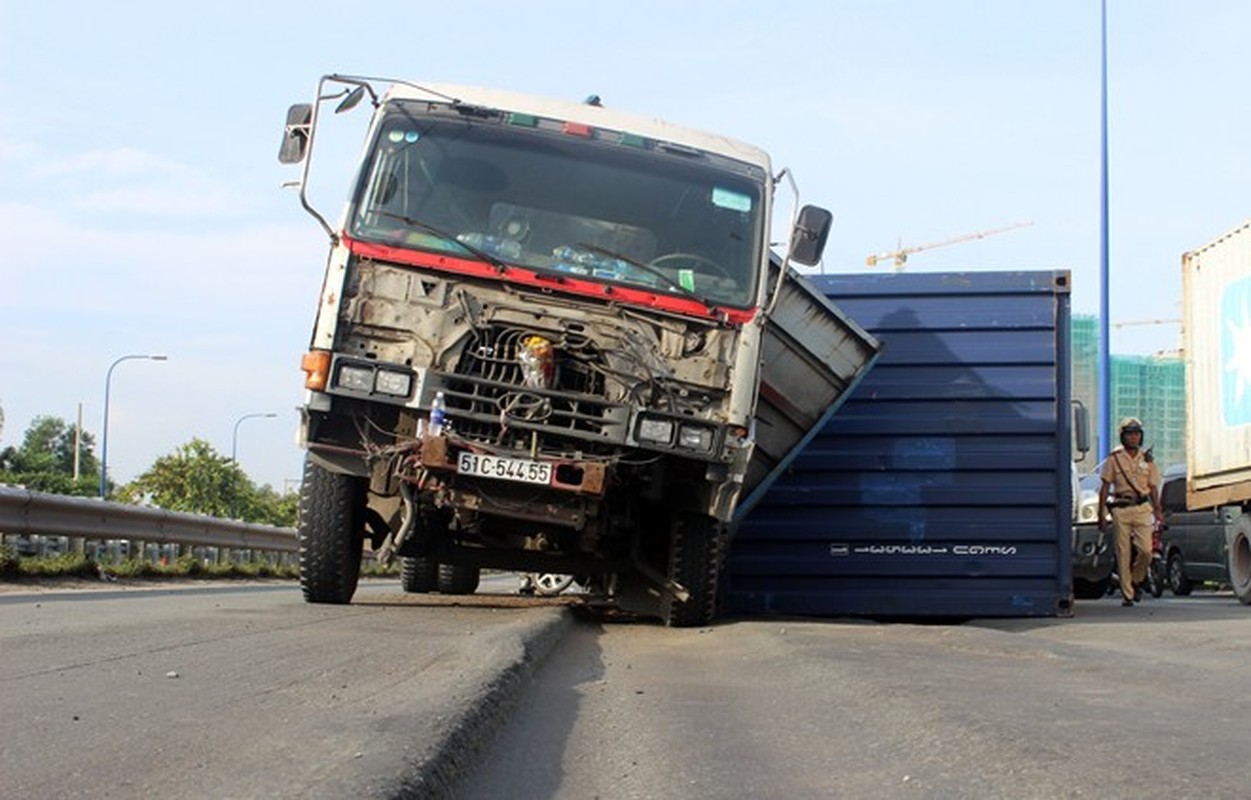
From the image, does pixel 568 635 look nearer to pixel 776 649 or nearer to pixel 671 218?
pixel 776 649

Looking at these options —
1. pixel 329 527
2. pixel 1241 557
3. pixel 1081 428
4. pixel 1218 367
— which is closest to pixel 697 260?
pixel 329 527

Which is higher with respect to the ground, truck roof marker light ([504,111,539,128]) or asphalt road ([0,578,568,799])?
truck roof marker light ([504,111,539,128])

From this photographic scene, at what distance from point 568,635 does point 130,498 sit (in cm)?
5790

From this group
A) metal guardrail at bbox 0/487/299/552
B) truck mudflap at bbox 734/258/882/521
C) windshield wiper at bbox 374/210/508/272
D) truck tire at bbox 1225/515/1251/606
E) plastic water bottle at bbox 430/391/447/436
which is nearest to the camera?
plastic water bottle at bbox 430/391/447/436

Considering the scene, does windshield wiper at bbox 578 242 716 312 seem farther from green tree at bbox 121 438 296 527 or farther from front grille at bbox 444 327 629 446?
green tree at bbox 121 438 296 527

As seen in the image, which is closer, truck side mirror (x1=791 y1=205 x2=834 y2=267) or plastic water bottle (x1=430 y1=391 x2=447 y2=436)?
plastic water bottle (x1=430 y1=391 x2=447 y2=436)

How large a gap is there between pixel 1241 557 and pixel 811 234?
8.60 metres

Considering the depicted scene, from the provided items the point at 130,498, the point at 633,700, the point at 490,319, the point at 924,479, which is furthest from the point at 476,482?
the point at 130,498

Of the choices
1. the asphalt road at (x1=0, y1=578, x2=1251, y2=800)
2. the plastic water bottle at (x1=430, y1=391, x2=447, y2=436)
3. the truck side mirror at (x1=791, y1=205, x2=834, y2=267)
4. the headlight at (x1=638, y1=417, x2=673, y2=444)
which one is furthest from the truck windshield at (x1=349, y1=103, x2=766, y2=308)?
the asphalt road at (x1=0, y1=578, x2=1251, y2=800)

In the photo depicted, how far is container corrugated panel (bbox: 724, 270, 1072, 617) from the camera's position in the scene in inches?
456

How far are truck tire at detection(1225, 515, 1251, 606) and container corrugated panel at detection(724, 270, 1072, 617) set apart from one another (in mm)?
4617

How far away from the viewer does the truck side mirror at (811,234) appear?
30.5ft

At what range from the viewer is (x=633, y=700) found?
5.52 metres

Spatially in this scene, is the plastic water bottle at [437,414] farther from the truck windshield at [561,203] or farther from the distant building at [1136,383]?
the distant building at [1136,383]
